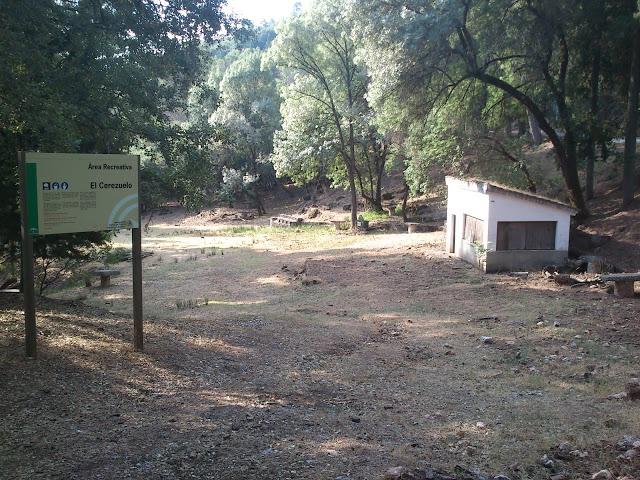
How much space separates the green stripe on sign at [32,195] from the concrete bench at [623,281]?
11.9 m

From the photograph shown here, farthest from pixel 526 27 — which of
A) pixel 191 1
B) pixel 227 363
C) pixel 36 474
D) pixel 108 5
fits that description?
pixel 36 474

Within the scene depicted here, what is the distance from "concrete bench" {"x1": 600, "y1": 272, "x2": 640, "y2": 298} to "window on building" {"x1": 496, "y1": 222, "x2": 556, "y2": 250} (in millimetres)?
4192

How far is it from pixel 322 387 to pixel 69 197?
3.70 meters

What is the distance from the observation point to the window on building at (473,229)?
18.0 metres

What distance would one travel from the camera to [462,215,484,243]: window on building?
59.0ft

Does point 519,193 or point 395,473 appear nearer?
point 395,473

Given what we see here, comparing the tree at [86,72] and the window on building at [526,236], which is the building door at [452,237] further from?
the tree at [86,72]

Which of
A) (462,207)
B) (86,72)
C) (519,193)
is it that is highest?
(86,72)

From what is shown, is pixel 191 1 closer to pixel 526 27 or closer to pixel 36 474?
pixel 36 474

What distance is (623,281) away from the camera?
524 inches

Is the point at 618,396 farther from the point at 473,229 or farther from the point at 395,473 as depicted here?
the point at 473,229

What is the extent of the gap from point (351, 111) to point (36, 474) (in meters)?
28.2

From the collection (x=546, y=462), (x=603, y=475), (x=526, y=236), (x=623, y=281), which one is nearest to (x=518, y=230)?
(x=526, y=236)

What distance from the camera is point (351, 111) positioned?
30.7 meters
